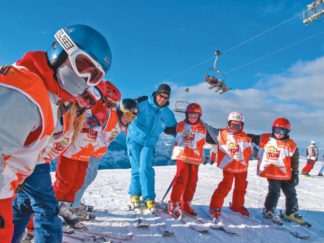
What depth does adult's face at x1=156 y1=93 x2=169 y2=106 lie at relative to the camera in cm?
551

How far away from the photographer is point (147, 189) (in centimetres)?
534

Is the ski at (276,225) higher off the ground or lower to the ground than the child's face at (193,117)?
lower

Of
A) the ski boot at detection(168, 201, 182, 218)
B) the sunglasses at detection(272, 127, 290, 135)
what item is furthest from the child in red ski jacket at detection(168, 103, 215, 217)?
the sunglasses at detection(272, 127, 290, 135)

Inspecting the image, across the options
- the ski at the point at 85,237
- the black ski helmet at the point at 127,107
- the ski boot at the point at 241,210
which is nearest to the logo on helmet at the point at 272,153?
the ski boot at the point at 241,210

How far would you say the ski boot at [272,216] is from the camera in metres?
5.37

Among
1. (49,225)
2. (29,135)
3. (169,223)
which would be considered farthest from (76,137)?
(29,135)

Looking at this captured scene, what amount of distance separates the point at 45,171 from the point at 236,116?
4235 mm

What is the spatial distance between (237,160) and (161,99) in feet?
6.13

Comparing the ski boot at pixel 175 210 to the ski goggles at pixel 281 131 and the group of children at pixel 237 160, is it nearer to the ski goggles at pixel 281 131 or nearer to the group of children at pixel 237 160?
the group of children at pixel 237 160

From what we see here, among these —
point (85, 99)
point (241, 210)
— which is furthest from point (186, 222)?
point (85, 99)

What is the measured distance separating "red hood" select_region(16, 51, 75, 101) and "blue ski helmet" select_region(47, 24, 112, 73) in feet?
0.38

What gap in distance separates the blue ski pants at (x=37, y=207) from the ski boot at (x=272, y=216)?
4.18m

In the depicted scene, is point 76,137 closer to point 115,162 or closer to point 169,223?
point 169,223

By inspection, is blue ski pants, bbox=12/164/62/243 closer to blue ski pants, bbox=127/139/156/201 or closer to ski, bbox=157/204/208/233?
ski, bbox=157/204/208/233
